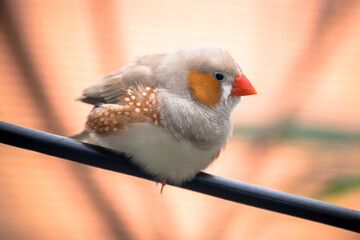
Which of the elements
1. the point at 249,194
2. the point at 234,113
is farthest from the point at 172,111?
the point at 234,113

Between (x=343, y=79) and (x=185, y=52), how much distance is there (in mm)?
1299

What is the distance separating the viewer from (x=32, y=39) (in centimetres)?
197

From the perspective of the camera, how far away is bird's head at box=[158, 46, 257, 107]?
3.27ft

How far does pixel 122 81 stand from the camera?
103cm

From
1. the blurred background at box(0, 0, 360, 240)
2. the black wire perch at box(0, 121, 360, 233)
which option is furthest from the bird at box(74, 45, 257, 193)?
the blurred background at box(0, 0, 360, 240)

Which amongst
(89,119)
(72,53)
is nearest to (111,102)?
(89,119)

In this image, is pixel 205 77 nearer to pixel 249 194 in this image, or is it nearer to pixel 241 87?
pixel 241 87

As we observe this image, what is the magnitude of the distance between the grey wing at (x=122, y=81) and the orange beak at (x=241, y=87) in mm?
212

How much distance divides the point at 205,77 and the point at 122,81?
0.22 metres

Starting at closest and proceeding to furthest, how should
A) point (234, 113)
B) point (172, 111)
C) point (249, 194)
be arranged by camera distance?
point (249, 194), point (172, 111), point (234, 113)

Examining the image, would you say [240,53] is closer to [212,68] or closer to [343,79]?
[343,79]

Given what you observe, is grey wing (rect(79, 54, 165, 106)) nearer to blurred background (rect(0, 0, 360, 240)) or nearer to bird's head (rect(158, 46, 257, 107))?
bird's head (rect(158, 46, 257, 107))

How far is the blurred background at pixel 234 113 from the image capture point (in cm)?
197

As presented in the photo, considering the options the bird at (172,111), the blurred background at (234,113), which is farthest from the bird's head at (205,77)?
the blurred background at (234,113)
